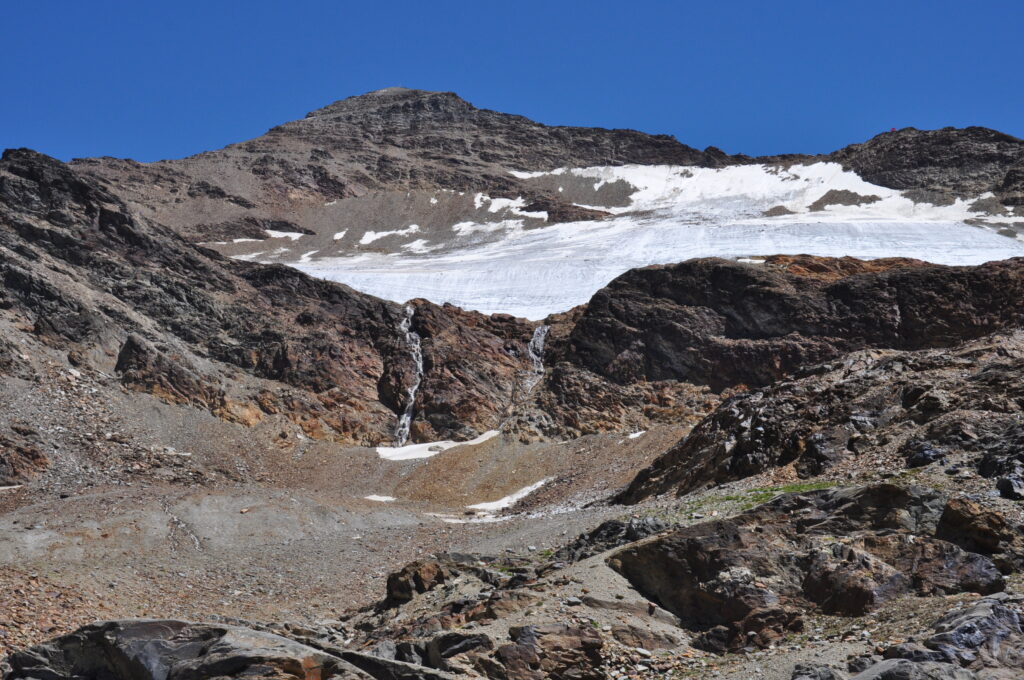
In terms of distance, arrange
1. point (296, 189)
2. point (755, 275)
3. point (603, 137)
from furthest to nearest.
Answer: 1. point (603, 137)
2. point (296, 189)
3. point (755, 275)

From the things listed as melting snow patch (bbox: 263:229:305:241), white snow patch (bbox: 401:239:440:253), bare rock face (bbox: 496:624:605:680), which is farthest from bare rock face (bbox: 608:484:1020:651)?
melting snow patch (bbox: 263:229:305:241)

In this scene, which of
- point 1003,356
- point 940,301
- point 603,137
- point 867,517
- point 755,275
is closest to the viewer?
point 867,517

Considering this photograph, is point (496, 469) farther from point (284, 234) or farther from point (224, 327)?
point (284, 234)

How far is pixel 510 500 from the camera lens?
43.5 metres

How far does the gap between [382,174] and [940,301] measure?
112m

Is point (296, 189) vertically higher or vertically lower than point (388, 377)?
higher

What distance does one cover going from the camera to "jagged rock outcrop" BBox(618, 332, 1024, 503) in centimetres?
1798

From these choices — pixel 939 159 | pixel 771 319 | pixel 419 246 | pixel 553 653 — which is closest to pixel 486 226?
pixel 419 246

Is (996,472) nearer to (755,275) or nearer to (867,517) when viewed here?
(867,517)

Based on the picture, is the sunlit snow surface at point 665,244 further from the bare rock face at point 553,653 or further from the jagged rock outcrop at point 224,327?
the bare rock face at point 553,653

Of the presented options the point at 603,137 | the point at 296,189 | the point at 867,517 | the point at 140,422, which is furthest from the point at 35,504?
the point at 603,137

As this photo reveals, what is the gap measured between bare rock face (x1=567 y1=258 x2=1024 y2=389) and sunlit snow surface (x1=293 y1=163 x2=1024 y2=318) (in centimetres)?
1918

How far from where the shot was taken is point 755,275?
213ft

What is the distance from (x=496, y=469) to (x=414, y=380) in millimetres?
13726
